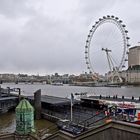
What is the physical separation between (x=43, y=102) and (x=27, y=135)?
104 ft

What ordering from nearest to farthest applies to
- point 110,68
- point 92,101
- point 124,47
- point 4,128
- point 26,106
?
point 26,106
point 4,128
point 92,101
point 124,47
point 110,68

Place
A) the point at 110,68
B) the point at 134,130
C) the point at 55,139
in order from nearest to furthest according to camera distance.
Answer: the point at 134,130, the point at 55,139, the point at 110,68

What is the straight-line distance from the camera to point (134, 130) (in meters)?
10.7

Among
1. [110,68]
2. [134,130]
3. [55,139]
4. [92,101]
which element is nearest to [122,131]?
[134,130]

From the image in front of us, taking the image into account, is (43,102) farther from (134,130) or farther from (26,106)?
(134,130)

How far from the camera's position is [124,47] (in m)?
71.3

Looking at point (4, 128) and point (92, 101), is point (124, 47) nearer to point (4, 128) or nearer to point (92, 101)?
point (92, 101)

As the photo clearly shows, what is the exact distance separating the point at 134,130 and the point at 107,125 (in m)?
1.47

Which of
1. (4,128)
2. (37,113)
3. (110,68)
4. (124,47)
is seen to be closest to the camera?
(4,128)

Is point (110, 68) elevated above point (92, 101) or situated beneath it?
elevated above

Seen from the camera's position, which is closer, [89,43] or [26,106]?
[26,106]

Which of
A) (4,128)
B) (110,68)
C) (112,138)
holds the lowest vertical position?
(4,128)

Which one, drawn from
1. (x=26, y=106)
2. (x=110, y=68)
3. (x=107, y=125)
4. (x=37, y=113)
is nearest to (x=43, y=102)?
(x=37, y=113)

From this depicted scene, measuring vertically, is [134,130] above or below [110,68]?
below
